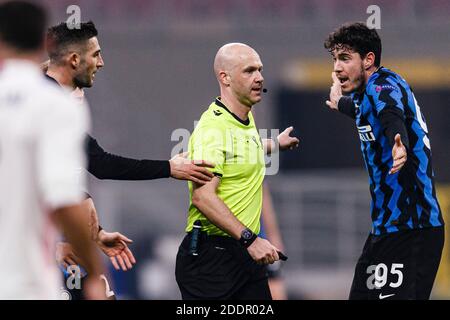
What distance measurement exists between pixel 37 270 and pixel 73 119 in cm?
63

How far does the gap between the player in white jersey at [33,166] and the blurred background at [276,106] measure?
40.9 ft

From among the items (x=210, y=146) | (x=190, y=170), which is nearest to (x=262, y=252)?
(x=190, y=170)

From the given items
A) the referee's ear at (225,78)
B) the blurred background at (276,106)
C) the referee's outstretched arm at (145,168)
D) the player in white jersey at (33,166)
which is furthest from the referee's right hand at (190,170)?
the blurred background at (276,106)

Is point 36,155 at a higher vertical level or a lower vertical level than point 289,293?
higher

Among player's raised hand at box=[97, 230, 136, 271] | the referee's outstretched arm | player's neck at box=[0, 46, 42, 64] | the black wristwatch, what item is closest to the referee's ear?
the referee's outstretched arm

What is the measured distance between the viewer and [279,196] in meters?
18.8

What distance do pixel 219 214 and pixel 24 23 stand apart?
118 inches

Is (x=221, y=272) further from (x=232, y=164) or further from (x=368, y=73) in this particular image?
(x=368, y=73)

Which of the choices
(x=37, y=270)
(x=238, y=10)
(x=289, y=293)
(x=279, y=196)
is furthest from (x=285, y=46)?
(x=37, y=270)

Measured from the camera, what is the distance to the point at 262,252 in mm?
7484

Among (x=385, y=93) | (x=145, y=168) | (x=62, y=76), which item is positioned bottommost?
(x=145, y=168)

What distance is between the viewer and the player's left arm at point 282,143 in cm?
848
